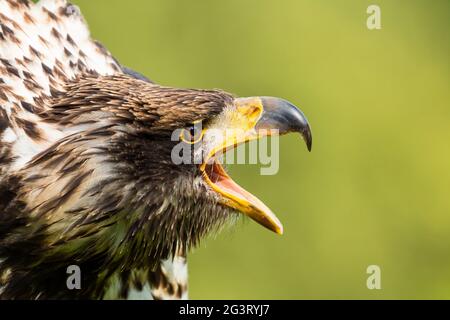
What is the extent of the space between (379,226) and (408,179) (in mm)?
635

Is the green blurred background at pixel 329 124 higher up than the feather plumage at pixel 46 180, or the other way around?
the green blurred background at pixel 329 124

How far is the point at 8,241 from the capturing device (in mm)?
4922

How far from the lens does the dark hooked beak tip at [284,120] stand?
499 centimetres

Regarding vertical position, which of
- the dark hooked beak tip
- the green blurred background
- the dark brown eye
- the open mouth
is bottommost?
the open mouth

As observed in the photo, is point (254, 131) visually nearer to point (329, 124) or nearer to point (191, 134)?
point (191, 134)

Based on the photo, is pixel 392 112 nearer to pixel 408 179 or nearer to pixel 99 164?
pixel 408 179

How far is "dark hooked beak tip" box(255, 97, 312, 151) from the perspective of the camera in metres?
4.99

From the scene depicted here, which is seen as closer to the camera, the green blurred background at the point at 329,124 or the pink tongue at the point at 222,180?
the pink tongue at the point at 222,180

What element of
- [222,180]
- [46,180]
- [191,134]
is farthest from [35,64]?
[222,180]

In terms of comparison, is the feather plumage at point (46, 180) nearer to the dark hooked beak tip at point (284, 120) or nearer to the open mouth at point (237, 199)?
the open mouth at point (237, 199)

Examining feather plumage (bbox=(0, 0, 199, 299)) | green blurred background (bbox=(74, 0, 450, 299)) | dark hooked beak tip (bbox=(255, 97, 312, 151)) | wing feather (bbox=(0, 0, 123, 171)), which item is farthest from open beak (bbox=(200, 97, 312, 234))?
green blurred background (bbox=(74, 0, 450, 299))

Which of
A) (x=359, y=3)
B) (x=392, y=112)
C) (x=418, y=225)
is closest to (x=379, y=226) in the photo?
(x=418, y=225)

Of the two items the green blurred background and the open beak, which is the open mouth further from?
the green blurred background

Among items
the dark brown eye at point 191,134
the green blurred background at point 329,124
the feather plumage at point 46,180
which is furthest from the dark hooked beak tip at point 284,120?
the green blurred background at point 329,124
